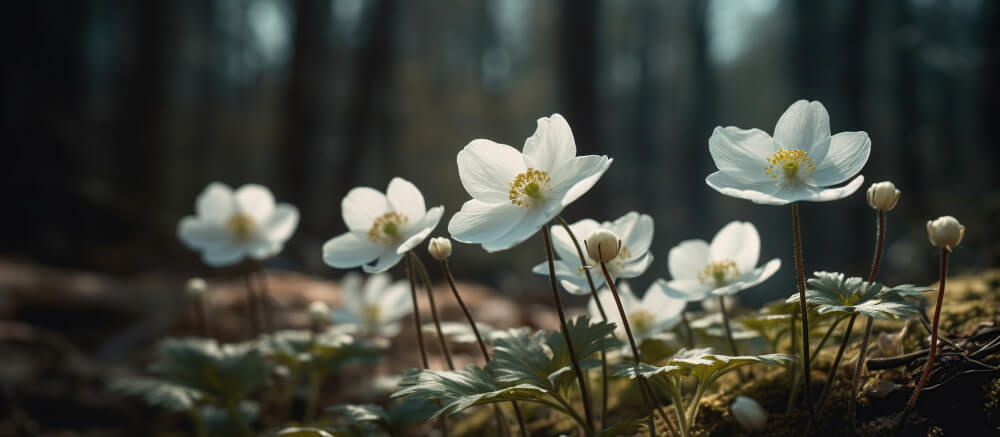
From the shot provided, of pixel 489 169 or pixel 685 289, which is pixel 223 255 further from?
pixel 685 289

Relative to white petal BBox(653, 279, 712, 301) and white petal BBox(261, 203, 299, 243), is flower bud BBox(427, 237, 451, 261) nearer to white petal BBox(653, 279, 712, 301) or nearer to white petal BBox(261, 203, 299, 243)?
white petal BBox(653, 279, 712, 301)

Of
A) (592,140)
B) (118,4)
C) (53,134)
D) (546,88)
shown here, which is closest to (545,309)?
(592,140)

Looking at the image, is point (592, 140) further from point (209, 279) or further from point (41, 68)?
point (41, 68)

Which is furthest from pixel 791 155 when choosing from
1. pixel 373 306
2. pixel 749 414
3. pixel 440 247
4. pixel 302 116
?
pixel 302 116

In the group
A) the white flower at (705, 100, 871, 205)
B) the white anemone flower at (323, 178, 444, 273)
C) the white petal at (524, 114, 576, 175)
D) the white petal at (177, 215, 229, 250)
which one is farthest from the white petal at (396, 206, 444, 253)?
the white petal at (177, 215, 229, 250)

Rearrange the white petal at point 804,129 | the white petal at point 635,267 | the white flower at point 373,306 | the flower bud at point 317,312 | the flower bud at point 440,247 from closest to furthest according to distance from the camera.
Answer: the white petal at point 804,129, the flower bud at point 440,247, the white petal at point 635,267, the flower bud at point 317,312, the white flower at point 373,306

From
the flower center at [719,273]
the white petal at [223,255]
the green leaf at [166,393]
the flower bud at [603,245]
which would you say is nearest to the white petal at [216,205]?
the white petal at [223,255]

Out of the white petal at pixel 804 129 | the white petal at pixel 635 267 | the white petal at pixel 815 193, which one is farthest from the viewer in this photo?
the white petal at pixel 635 267

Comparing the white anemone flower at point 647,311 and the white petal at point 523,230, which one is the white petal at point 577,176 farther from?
the white anemone flower at point 647,311
